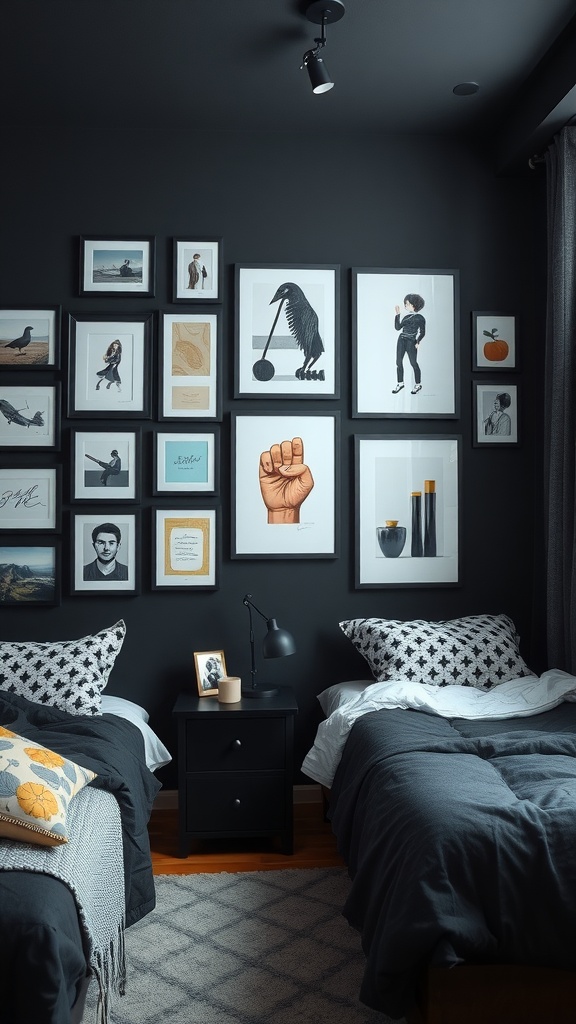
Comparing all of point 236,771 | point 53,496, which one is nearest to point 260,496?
point 53,496

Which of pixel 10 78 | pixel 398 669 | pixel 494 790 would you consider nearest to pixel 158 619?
pixel 398 669

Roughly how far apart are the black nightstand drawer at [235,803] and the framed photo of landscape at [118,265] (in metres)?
2.06

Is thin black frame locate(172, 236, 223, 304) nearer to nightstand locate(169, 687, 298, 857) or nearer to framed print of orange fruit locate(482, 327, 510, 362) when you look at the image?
framed print of orange fruit locate(482, 327, 510, 362)

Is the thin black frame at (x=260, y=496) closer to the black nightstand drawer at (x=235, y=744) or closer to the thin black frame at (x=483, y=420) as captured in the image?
the thin black frame at (x=483, y=420)

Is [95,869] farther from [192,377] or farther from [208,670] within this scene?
[192,377]

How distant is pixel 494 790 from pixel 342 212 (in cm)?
262

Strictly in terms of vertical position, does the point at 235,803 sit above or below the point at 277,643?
below

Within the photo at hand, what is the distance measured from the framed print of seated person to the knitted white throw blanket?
4.37 feet

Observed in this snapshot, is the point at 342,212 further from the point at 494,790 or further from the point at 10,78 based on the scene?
the point at 494,790

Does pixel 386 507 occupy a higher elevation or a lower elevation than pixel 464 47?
lower

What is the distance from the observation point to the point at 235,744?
3133 mm

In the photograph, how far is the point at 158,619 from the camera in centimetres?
357

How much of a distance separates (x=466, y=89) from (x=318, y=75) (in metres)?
0.79

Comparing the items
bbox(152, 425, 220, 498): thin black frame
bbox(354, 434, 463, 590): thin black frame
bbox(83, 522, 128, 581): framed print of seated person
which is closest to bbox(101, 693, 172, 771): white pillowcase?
bbox(83, 522, 128, 581): framed print of seated person
